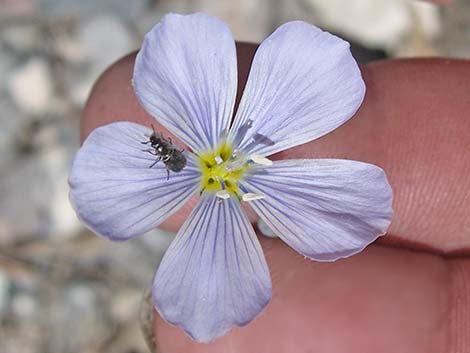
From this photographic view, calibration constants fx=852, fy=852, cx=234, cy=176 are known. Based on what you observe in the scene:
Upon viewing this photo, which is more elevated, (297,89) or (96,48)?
(297,89)

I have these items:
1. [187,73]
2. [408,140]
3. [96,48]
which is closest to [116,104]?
[187,73]

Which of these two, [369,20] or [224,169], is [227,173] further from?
[369,20]

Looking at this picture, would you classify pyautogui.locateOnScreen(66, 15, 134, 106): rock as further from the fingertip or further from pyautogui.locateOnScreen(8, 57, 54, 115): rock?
the fingertip

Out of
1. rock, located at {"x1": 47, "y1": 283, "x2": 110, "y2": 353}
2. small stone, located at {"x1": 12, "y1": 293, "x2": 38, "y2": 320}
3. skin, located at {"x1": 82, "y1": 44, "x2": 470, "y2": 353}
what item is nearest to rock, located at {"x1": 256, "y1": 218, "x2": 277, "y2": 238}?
skin, located at {"x1": 82, "y1": 44, "x2": 470, "y2": 353}

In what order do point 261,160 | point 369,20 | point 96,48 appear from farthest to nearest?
point 369,20, point 96,48, point 261,160

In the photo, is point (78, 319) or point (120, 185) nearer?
point (120, 185)

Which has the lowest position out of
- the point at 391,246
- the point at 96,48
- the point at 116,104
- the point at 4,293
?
the point at 4,293

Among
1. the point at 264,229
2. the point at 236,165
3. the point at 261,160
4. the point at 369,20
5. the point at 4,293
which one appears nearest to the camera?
the point at 261,160

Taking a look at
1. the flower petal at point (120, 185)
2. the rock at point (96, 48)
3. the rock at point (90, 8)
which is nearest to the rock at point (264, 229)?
the flower petal at point (120, 185)
